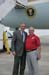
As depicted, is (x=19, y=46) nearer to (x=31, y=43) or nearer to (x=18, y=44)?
(x=18, y=44)

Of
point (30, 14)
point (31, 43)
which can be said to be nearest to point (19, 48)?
point (31, 43)

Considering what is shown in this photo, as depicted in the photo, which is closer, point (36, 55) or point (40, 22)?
point (36, 55)

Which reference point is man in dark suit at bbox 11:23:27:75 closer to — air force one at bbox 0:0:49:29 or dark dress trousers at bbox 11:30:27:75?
dark dress trousers at bbox 11:30:27:75

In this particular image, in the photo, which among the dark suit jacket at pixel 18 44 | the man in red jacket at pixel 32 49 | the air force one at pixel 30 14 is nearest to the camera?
the man in red jacket at pixel 32 49

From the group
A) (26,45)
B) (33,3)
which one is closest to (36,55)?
(26,45)

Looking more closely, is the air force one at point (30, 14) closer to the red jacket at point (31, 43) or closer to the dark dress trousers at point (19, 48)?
the dark dress trousers at point (19, 48)

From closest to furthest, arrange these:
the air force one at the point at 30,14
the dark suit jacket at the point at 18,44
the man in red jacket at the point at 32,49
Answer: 1. the man in red jacket at the point at 32,49
2. the dark suit jacket at the point at 18,44
3. the air force one at the point at 30,14

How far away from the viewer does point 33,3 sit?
1516 centimetres

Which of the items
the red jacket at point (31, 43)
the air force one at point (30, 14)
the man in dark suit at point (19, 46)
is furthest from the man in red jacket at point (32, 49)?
the air force one at point (30, 14)

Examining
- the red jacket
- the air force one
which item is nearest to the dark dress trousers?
the red jacket

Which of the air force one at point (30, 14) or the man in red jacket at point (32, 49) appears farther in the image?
the air force one at point (30, 14)

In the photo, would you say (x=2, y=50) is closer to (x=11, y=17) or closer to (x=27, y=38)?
(x=11, y=17)

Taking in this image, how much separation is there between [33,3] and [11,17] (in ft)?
4.30

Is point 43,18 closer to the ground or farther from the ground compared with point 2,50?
farther from the ground
